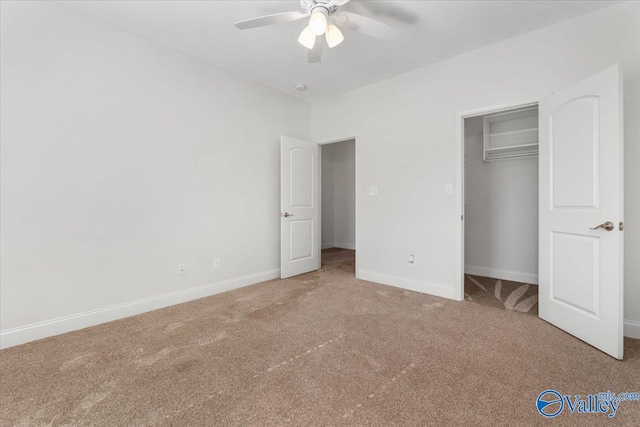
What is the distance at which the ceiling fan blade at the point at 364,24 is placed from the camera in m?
1.99

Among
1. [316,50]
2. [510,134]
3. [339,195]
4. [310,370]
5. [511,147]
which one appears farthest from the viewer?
[339,195]

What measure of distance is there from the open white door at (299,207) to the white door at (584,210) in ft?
9.05

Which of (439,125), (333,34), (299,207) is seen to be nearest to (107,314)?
(299,207)

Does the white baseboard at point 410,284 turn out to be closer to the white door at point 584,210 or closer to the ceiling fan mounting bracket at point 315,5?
the white door at point 584,210

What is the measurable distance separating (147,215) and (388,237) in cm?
275

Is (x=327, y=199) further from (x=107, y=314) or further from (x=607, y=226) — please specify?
(x=607, y=226)

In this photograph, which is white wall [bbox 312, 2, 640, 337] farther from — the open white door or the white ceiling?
the open white door

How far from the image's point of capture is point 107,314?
2.45 meters

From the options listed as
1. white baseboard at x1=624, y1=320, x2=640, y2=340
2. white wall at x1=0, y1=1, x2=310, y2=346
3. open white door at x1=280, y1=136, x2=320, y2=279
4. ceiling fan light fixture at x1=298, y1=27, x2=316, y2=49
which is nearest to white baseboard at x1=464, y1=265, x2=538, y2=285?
white baseboard at x1=624, y1=320, x2=640, y2=340

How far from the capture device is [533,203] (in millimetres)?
3494

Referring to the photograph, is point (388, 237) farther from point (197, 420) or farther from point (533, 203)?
point (197, 420)

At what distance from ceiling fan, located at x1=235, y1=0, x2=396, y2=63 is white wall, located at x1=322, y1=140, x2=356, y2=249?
14.1 feet

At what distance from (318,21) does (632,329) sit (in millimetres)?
3323

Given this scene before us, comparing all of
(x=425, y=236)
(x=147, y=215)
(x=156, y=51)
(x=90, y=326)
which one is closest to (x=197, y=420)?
(x=90, y=326)
